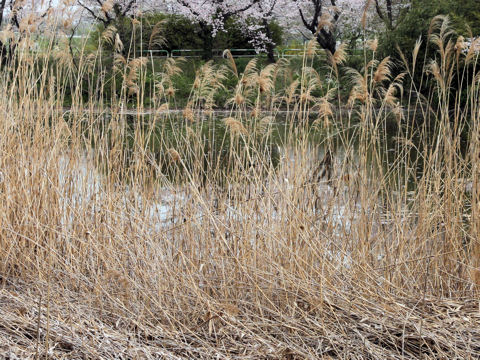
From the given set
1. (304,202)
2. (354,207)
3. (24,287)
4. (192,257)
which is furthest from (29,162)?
(354,207)

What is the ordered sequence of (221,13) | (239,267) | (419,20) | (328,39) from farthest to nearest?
1. (221,13)
2. (328,39)
3. (419,20)
4. (239,267)

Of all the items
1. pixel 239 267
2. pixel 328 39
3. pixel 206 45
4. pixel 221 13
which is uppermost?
pixel 221 13

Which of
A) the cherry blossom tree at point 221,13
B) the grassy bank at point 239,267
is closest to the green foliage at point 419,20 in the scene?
the cherry blossom tree at point 221,13

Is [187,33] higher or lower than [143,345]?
higher

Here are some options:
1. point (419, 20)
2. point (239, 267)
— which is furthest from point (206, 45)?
point (239, 267)

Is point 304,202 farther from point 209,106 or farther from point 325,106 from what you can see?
point 209,106

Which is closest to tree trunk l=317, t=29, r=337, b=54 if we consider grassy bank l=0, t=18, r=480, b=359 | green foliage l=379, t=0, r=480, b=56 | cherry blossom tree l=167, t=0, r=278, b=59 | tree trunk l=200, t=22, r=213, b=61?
cherry blossom tree l=167, t=0, r=278, b=59

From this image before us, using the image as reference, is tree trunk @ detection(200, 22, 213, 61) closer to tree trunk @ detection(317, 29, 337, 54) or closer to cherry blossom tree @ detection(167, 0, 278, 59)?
cherry blossom tree @ detection(167, 0, 278, 59)

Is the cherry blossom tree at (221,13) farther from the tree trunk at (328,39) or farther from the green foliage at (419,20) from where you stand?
the green foliage at (419,20)

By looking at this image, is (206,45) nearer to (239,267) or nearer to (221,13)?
(221,13)

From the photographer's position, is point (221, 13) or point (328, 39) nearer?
point (328, 39)

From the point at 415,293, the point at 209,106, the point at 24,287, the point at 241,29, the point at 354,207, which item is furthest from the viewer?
the point at 241,29

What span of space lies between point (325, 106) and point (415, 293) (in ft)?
2.91

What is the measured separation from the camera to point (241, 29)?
54.3 ft
